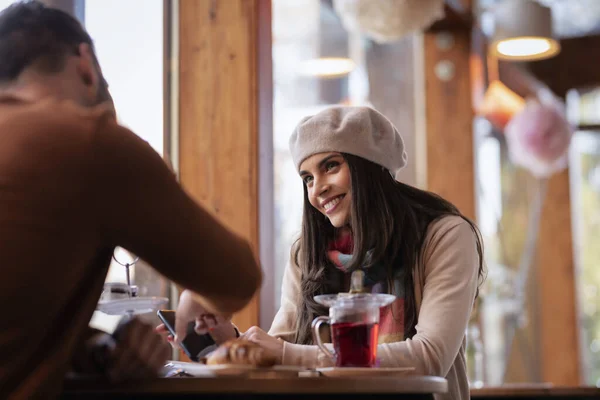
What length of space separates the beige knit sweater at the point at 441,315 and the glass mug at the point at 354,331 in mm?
176

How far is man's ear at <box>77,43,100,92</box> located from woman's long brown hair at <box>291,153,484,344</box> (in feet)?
3.33

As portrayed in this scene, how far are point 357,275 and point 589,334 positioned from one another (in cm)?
801

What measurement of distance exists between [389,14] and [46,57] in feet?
9.77

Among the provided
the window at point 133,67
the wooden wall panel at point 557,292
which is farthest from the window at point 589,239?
the window at point 133,67

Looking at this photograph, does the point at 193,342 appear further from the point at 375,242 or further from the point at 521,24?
the point at 521,24

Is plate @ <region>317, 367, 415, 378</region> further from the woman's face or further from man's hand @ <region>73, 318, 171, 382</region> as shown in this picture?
the woman's face

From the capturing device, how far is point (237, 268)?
1.51 m

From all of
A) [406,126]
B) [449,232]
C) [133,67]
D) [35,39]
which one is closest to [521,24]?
[406,126]

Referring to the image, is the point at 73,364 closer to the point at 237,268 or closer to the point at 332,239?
the point at 237,268

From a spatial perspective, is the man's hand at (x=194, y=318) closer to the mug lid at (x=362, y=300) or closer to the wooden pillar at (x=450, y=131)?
the mug lid at (x=362, y=300)

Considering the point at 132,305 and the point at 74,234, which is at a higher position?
the point at 74,234

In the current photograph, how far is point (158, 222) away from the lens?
1424 millimetres

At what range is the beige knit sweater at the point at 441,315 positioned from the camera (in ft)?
6.77

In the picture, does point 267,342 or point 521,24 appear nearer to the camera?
point 267,342
